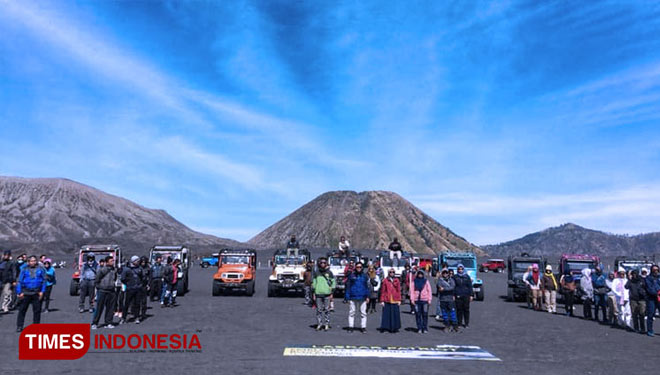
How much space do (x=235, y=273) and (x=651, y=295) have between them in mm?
17607

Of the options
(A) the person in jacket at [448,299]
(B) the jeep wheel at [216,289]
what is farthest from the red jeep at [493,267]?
(A) the person in jacket at [448,299]

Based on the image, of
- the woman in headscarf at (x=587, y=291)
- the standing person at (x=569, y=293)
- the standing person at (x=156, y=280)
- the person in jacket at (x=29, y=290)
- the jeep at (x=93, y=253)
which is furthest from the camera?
the jeep at (x=93, y=253)

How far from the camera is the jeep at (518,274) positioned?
25.8 m

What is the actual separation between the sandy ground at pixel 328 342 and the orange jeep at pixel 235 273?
3.90 meters

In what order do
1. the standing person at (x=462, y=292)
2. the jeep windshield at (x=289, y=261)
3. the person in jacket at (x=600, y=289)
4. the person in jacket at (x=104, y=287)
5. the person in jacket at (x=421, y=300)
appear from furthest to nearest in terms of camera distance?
the jeep windshield at (x=289, y=261), the person in jacket at (x=600, y=289), the standing person at (x=462, y=292), the person in jacket at (x=421, y=300), the person in jacket at (x=104, y=287)

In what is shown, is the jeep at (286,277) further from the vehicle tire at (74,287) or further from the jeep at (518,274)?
the jeep at (518,274)

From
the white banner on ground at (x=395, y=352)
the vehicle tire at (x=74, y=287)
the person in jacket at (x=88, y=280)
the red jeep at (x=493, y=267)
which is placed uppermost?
the red jeep at (x=493, y=267)

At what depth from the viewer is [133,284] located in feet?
51.0

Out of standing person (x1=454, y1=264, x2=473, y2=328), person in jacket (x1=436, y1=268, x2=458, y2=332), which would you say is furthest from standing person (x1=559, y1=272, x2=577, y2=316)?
person in jacket (x1=436, y1=268, x2=458, y2=332)

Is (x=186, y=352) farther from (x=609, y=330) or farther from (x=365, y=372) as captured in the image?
(x=609, y=330)

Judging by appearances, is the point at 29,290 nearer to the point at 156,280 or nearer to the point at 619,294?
the point at 156,280

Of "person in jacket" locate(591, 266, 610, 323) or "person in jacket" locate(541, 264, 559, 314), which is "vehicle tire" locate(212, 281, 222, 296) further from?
"person in jacket" locate(591, 266, 610, 323)

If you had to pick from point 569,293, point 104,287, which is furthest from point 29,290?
point 569,293

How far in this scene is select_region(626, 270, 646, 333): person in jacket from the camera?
15.8m
